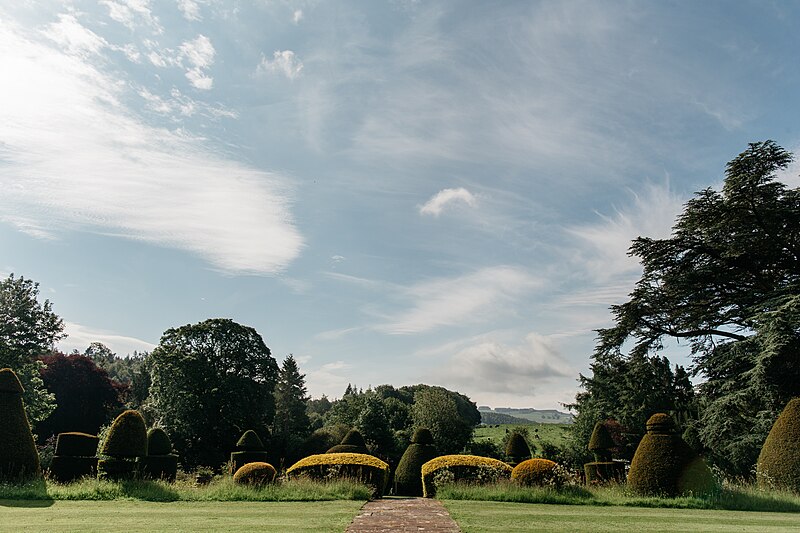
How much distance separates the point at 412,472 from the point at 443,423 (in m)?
12.9

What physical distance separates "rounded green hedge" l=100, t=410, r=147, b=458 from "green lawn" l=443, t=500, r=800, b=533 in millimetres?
11370

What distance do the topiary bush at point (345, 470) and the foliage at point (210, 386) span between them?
17207 millimetres

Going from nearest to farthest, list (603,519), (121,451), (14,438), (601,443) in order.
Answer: (603,519), (14,438), (121,451), (601,443)

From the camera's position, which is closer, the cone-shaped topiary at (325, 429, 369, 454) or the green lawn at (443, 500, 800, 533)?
the green lawn at (443, 500, 800, 533)

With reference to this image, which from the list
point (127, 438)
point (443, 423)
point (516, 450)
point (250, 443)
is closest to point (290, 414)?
point (443, 423)

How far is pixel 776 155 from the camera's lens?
68.5ft

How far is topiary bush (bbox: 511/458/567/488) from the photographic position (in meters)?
16.3

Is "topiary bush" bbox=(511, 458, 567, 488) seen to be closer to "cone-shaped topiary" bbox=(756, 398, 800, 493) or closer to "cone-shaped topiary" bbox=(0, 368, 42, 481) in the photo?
"cone-shaped topiary" bbox=(756, 398, 800, 493)

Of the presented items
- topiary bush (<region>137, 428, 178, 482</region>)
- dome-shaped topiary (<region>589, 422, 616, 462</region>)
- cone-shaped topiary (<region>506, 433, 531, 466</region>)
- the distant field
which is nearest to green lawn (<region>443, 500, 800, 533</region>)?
dome-shaped topiary (<region>589, 422, 616, 462</region>)

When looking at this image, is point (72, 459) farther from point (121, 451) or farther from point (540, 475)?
point (540, 475)

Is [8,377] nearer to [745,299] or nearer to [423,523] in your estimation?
[423,523]

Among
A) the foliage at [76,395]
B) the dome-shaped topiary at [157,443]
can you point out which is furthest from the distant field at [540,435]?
the foliage at [76,395]

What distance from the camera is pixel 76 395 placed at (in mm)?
40781

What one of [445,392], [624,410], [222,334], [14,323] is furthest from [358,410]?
[14,323]
